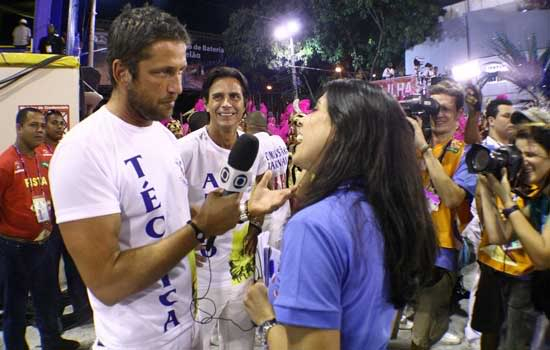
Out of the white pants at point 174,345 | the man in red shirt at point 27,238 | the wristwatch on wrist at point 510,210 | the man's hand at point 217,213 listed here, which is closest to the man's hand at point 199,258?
the white pants at point 174,345

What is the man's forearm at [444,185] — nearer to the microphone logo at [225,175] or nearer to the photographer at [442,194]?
the photographer at [442,194]

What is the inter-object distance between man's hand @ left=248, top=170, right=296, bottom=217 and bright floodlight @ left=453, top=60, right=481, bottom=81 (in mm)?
16035

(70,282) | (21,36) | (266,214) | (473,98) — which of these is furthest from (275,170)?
(21,36)

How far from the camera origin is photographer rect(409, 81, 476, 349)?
11.5 ft

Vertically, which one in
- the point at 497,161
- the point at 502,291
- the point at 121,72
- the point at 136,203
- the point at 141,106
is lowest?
the point at 502,291

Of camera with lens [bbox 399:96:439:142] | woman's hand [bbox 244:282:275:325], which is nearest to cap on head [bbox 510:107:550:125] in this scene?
camera with lens [bbox 399:96:439:142]

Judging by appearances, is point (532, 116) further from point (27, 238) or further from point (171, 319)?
point (27, 238)

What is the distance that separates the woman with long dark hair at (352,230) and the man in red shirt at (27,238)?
349 centimetres

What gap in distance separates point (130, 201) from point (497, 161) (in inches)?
81.6

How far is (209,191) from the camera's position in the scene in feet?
10.2

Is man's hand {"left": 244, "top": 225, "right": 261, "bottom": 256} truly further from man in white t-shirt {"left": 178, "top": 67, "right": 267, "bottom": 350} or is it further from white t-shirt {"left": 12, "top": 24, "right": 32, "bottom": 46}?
white t-shirt {"left": 12, "top": 24, "right": 32, "bottom": 46}

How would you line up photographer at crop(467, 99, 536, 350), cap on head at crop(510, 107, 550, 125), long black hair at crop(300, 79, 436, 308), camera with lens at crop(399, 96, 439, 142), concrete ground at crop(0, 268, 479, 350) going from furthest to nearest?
1. concrete ground at crop(0, 268, 479, 350)
2. camera with lens at crop(399, 96, 439, 142)
3. photographer at crop(467, 99, 536, 350)
4. cap on head at crop(510, 107, 550, 125)
5. long black hair at crop(300, 79, 436, 308)

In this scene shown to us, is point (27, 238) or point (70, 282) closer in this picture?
point (27, 238)

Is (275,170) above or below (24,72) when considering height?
below
